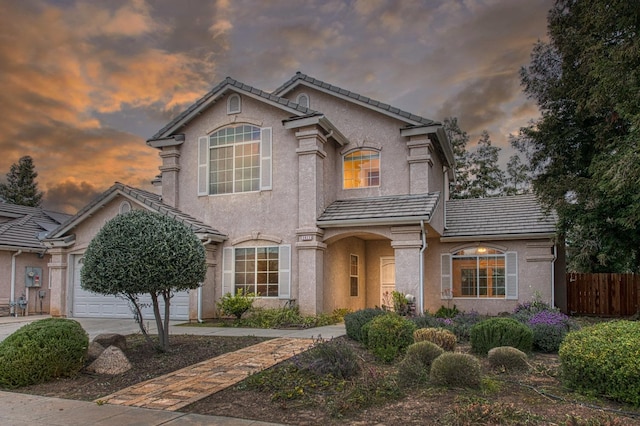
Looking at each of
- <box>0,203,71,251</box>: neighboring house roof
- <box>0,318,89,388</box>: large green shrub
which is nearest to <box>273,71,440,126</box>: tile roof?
<box>0,318,89,388</box>: large green shrub

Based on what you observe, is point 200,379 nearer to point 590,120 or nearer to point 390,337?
point 390,337

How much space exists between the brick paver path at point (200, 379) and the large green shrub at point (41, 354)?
4.94 ft

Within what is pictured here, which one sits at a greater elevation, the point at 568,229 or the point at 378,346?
the point at 568,229

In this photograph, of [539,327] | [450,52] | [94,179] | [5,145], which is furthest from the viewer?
[94,179]

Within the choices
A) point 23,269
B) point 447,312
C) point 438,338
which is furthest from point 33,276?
point 438,338

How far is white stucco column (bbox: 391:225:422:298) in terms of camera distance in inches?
603

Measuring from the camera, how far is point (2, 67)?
1489cm

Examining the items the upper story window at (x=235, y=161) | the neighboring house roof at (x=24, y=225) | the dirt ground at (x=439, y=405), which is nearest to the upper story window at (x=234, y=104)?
the upper story window at (x=235, y=161)

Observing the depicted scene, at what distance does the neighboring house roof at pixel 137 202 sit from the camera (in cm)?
1652

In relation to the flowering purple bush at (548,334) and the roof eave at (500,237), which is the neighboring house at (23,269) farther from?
the flowering purple bush at (548,334)

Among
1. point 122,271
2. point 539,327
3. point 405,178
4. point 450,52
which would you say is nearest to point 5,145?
point 122,271

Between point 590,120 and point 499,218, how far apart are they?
4.40 metres

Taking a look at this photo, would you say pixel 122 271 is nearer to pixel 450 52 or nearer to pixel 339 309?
pixel 339 309

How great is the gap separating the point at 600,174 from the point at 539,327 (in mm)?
6331
